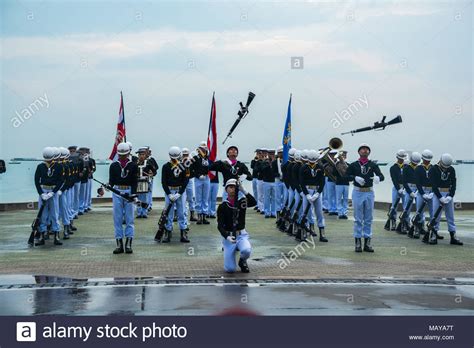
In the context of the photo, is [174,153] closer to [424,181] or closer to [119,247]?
[119,247]

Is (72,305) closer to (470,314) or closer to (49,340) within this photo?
(49,340)

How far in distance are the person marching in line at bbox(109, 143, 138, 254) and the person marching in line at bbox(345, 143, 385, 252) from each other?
4.70 m

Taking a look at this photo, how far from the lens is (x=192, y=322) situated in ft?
31.5

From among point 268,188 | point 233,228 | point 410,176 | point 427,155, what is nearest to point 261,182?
point 268,188

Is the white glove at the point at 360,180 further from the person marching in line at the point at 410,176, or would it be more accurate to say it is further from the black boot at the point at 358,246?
the person marching in line at the point at 410,176

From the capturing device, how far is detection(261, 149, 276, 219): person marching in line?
85.9 ft

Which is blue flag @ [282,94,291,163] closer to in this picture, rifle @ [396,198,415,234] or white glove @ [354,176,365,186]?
rifle @ [396,198,415,234]

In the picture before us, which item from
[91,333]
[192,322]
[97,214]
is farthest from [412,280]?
[97,214]

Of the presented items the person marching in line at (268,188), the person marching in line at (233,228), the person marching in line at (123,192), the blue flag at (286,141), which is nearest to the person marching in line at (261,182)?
the person marching in line at (268,188)

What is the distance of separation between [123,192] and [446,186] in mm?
7553

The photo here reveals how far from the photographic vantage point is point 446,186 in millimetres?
19094

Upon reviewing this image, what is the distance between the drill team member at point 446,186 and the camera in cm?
1898

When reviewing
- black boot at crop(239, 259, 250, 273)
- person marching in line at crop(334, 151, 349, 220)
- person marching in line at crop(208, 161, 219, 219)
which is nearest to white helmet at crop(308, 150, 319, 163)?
black boot at crop(239, 259, 250, 273)

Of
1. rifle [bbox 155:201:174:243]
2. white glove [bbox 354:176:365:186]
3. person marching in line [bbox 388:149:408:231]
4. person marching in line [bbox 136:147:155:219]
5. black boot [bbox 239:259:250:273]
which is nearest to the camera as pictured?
black boot [bbox 239:259:250:273]
